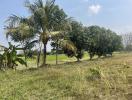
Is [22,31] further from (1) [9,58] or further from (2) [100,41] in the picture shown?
(2) [100,41]

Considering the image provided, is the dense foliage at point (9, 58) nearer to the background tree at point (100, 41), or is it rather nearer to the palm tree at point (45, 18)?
the palm tree at point (45, 18)

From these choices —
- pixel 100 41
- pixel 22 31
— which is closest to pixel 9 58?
pixel 22 31

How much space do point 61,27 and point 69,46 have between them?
5.99 feet

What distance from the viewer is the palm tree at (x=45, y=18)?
93.6ft

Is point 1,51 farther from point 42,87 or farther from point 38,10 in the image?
point 42,87

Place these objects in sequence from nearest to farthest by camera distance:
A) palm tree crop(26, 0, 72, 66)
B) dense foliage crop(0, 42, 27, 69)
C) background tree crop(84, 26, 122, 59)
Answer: dense foliage crop(0, 42, 27, 69)
palm tree crop(26, 0, 72, 66)
background tree crop(84, 26, 122, 59)

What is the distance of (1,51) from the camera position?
25.0 metres

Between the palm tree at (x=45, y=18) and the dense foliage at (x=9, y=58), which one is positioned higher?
the palm tree at (x=45, y=18)

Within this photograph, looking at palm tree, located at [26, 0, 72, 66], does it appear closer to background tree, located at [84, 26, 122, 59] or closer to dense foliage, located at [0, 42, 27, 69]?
dense foliage, located at [0, 42, 27, 69]

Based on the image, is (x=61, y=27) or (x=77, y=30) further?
(x=77, y=30)

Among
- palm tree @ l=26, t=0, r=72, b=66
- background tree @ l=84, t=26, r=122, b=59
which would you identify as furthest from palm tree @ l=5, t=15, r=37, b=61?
background tree @ l=84, t=26, r=122, b=59

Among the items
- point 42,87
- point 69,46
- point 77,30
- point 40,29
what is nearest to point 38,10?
point 40,29

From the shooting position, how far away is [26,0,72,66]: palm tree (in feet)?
93.6

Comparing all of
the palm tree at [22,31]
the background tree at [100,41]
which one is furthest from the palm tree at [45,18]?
the background tree at [100,41]
